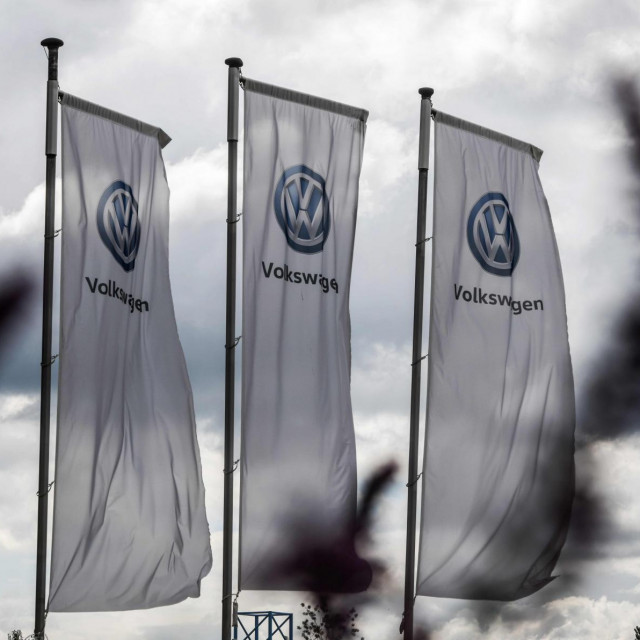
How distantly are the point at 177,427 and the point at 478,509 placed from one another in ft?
21.5

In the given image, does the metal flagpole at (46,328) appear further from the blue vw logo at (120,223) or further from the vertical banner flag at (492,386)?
the vertical banner flag at (492,386)

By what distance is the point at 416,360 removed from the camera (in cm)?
4416

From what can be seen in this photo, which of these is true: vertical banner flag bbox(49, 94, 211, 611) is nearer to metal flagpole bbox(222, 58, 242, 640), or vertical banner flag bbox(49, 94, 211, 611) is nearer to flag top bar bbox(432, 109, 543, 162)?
metal flagpole bbox(222, 58, 242, 640)

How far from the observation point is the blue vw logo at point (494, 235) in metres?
44.6

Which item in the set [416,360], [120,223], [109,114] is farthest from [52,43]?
[416,360]

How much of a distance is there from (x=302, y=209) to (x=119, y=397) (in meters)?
5.49

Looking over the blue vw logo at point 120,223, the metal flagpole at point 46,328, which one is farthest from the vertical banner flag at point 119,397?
the metal flagpole at point 46,328

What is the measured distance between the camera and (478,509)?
43.5 meters

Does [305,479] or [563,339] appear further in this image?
[563,339]

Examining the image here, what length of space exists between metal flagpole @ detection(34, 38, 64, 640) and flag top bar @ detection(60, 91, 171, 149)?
45 cm

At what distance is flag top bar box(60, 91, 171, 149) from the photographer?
1688 inches

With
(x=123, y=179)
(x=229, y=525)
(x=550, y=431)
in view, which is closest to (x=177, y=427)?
(x=229, y=525)

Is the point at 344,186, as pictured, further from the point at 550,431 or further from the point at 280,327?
the point at 550,431

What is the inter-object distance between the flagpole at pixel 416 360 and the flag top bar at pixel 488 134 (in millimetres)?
440
